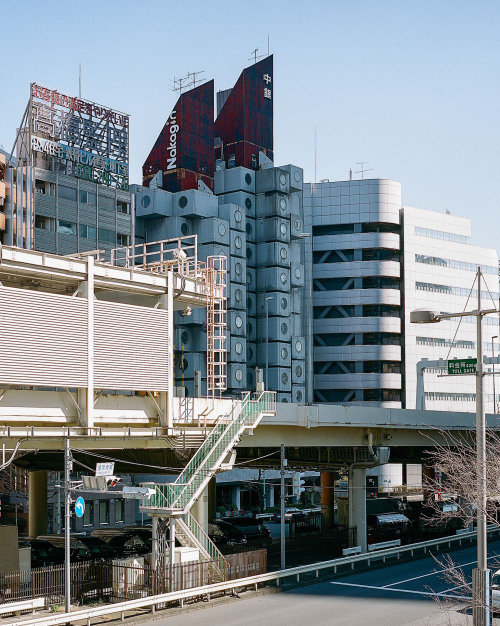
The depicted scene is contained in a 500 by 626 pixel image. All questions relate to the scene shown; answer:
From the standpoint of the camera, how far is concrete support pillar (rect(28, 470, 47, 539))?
194 feet

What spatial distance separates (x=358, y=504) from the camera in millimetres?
54000

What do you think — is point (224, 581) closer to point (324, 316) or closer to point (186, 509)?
point (186, 509)

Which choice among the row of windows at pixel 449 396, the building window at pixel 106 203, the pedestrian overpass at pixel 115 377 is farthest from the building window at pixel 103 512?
the row of windows at pixel 449 396

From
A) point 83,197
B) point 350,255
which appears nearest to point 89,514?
point 83,197

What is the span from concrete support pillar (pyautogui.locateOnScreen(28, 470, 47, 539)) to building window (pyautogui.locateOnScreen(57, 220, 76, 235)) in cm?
3295

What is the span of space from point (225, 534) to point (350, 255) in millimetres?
70023

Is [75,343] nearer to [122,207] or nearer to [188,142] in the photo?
[122,207]

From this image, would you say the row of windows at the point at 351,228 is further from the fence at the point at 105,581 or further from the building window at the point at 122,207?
the fence at the point at 105,581

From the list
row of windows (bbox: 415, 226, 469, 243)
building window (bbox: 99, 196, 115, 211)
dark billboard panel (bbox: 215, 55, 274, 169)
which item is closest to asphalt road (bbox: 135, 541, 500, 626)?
building window (bbox: 99, 196, 115, 211)

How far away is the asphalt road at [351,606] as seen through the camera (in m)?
31.8

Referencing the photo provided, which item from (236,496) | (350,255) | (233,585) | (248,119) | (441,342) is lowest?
(236,496)

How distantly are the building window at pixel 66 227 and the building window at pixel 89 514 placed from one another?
26.6m

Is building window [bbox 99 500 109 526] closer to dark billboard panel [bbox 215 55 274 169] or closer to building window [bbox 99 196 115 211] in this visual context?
building window [bbox 99 196 115 211]

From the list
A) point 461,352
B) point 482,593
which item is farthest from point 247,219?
point 482,593
